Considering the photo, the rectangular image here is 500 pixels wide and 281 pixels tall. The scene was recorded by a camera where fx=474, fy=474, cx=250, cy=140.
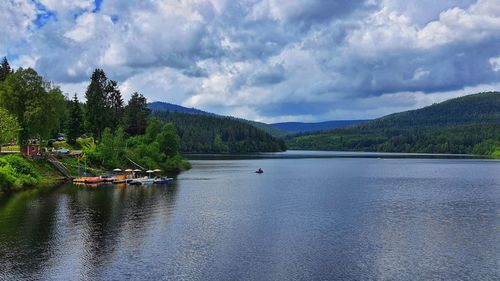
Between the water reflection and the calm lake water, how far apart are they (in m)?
0.15

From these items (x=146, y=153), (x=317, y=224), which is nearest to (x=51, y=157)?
(x=146, y=153)

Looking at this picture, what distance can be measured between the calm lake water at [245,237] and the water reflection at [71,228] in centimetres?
15

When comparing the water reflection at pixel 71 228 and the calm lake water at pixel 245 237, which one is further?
the water reflection at pixel 71 228

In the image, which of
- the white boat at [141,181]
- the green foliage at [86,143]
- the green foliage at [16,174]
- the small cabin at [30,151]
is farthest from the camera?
the green foliage at [86,143]

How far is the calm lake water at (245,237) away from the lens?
144 ft

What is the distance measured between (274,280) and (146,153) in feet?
437

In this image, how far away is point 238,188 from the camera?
119 meters

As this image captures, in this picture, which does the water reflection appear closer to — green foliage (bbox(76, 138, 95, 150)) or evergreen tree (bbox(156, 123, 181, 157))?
green foliage (bbox(76, 138, 95, 150))

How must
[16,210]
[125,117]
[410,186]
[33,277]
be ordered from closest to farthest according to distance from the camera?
[33,277], [16,210], [410,186], [125,117]

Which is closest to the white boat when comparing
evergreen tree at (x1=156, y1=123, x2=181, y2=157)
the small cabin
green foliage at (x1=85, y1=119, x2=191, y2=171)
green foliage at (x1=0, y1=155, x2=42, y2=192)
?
green foliage at (x1=0, y1=155, x2=42, y2=192)

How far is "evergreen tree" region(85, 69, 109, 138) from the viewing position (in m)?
165

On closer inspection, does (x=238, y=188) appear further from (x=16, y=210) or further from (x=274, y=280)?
(x=274, y=280)

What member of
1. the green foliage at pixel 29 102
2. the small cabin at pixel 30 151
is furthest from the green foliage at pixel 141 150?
the green foliage at pixel 29 102

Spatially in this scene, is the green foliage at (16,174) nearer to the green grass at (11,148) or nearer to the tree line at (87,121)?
the tree line at (87,121)
